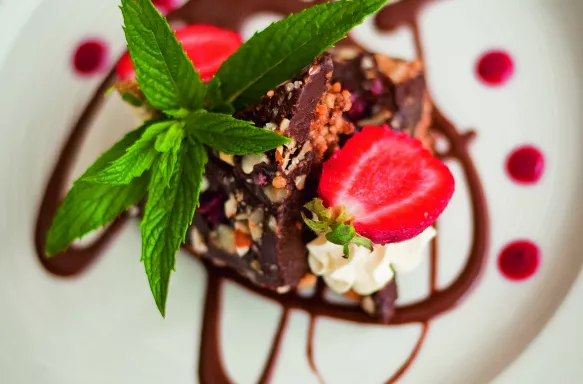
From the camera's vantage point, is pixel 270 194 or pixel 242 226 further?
pixel 242 226

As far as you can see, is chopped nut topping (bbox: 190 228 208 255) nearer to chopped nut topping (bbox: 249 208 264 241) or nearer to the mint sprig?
chopped nut topping (bbox: 249 208 264 241)

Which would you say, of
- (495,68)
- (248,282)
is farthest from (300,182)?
(495,68)

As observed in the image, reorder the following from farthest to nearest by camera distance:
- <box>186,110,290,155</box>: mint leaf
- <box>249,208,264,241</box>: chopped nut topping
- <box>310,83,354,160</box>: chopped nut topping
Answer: <box>249,208,264,241</box>: chopped nut topping
<box>310,83,354,160</box>: chopped nut topping
<box>186,110,290,155</box>: mint leaf

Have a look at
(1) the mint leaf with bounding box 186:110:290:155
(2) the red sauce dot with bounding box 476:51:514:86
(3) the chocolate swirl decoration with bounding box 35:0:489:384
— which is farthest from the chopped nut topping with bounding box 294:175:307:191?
(2) the red sauce dot with bounding box 476:51:514:86

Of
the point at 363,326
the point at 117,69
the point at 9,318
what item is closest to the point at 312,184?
the point at 363,326

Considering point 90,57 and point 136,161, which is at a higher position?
point 90,57

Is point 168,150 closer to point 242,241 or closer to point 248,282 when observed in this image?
point 242,241

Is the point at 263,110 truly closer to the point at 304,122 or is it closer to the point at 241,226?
the point at 304,122
